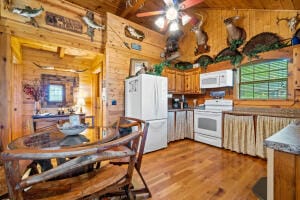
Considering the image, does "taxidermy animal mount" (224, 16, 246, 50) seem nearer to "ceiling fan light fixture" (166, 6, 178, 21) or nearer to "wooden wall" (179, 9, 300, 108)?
"wooden wall" (179, 9, 300, 108)

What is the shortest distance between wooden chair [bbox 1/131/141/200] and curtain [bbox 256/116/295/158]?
2741mm

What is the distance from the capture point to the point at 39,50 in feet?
14.0

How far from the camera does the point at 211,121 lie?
11.7ft

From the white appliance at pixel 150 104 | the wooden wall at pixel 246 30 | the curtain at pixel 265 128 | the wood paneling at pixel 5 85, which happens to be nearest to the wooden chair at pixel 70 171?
the white appliance at pixel 150 104

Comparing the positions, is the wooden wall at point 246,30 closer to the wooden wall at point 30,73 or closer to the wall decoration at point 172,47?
the wall decoration at point 172,47

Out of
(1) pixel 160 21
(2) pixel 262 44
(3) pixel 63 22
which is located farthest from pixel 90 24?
(2) pixel 262 44

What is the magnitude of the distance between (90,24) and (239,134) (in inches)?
158

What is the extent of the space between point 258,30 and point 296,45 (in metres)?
0.97

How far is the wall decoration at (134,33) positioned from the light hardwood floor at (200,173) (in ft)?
9.70

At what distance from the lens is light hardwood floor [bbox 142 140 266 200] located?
5.94 ft

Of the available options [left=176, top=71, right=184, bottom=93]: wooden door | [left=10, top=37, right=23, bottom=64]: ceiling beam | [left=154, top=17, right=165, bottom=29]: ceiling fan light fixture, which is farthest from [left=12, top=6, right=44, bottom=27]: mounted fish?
[left=176, top=71, right=184, bottom=93]: wooden door

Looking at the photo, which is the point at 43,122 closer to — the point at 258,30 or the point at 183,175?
the point at 183,175

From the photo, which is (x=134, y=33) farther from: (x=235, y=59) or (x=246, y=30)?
(x=246, y=30)


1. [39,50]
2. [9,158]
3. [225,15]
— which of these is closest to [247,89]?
[225,15]
